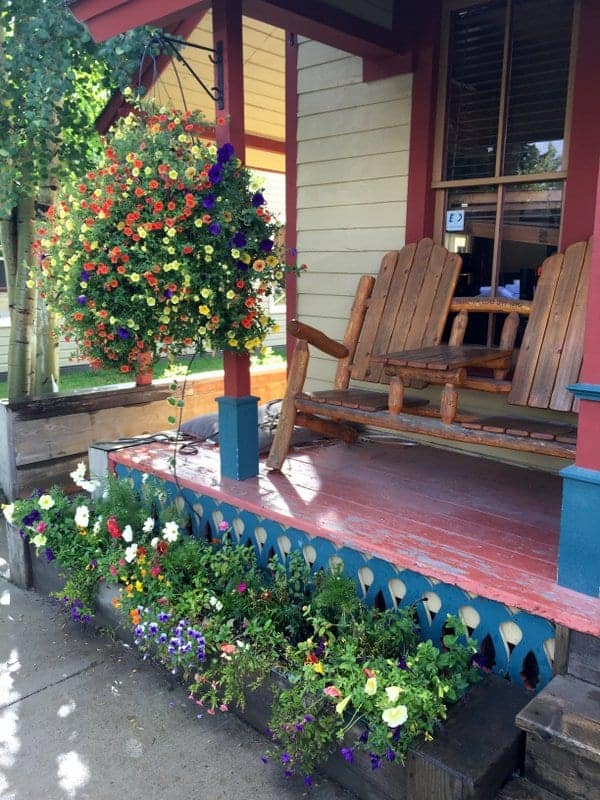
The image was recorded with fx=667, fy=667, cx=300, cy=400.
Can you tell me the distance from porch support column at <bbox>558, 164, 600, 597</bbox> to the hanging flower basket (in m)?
1.28

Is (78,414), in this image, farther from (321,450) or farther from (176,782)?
(176,782)

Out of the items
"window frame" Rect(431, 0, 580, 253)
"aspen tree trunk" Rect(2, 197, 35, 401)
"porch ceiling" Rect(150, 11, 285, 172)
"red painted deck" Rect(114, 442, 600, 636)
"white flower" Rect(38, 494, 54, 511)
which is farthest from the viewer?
"porch ceiling" Rect(150, 11, 285, 172)

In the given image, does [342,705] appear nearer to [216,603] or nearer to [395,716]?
[395,716]

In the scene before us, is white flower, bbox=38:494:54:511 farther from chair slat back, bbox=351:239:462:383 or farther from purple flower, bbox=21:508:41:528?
chair slat back, bbox=351:239:462:383

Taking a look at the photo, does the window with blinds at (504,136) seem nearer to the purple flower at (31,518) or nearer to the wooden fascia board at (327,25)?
the wooden fascia board at (327,25)

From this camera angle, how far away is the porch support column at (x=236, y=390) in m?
2.58

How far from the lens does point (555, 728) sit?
1520 mm

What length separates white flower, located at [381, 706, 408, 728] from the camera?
5.17ft

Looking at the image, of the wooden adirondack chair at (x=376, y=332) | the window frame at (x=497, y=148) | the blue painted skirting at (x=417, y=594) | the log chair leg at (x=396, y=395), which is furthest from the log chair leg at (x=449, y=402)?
the window frame at (x=497, y=148)

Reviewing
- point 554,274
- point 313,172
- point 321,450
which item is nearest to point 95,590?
point 321,450

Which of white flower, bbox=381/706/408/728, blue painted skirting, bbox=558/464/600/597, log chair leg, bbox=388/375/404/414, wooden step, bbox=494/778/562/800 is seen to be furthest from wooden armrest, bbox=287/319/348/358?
wooden step, bbox=494/778/562/800

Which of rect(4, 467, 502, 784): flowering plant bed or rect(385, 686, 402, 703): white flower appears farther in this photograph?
rect(4, 467, 502, 784): flowering plant bed

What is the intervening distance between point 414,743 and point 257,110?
468 cm

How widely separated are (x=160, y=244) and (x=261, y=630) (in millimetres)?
1376
